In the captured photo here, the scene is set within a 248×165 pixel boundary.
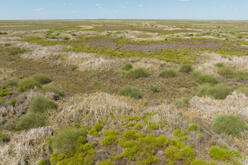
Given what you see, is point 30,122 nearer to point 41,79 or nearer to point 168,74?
point 41,79

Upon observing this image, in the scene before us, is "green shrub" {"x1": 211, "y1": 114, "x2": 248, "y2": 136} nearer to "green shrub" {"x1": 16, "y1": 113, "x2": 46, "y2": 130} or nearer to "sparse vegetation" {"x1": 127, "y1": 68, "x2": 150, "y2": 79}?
"green shrub" {"x1": 16, "y1": 113, "x2": 46, "y2": 130}

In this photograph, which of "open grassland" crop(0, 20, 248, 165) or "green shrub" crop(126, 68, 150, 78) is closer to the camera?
"open grassland" crop(0, 20, 248, 165)

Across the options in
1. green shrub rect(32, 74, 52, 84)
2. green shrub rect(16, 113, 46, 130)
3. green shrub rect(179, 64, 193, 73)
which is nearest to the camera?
green shrub rect(16, 113, 46, 130)

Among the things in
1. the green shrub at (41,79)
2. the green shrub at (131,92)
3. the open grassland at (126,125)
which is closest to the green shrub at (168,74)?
the open grassland at (126,125)

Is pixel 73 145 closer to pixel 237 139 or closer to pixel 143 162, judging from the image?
pixel 143 162

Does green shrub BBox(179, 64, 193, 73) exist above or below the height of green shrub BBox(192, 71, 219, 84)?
above

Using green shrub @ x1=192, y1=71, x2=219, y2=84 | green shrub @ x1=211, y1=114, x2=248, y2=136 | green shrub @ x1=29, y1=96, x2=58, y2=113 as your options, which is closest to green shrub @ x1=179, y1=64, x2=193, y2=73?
green shrub @ x1=192, y1=71, x2=219, y2=84
